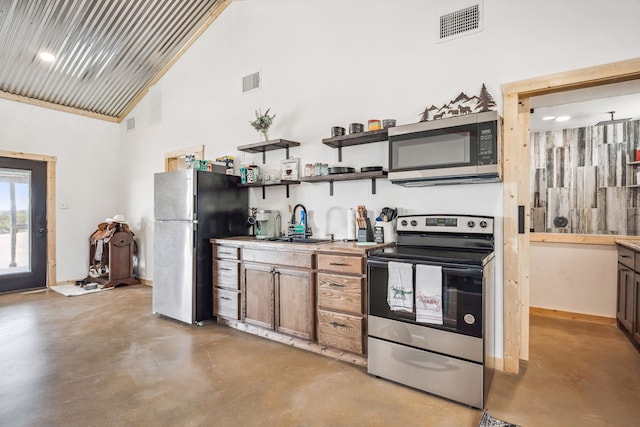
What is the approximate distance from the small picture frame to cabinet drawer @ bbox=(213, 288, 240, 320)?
1.32 meters

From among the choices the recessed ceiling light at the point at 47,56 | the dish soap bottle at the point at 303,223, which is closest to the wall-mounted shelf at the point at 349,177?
the dish soap bottle at the point at 303,223

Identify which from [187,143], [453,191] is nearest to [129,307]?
[187,143]

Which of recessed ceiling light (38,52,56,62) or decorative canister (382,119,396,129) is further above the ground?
recessed ceiling light (38,52,56,62)

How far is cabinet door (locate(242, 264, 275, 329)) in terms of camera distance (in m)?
3.13

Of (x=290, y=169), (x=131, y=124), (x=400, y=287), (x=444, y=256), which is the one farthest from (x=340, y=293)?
A: (x=131, y=124)

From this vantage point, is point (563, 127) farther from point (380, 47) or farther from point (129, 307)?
point (129, 307)

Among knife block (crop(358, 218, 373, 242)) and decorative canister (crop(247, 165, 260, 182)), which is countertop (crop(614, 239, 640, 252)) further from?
decorative canister (crop(247, 165, 260, 182))

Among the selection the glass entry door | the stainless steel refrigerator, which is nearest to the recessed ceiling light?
the glass entry door

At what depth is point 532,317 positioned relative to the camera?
376 centimetres

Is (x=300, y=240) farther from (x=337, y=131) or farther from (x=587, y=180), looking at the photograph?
(x=587, y=180)

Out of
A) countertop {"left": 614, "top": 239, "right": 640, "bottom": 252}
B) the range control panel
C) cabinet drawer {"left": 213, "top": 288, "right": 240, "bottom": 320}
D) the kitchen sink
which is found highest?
the range control panel

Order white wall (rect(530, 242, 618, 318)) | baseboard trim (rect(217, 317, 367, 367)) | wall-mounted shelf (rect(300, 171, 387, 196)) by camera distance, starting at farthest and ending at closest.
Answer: white wall (rect(530, 242, 618, 318))
wall-mounted shelf (rect(300, 171, 387, 196))
baseboard trim (rect(217, 317, 367, 367))

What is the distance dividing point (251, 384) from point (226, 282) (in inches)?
53.1

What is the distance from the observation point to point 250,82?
13.7ft
